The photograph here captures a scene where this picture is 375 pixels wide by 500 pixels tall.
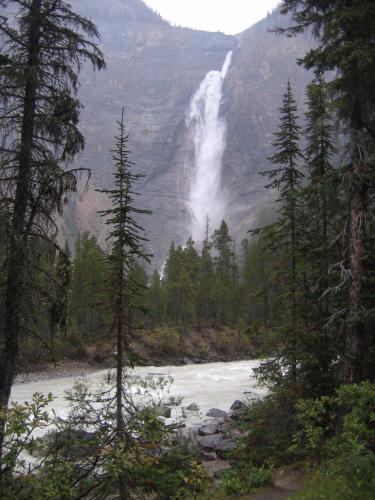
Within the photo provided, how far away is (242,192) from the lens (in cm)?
15588

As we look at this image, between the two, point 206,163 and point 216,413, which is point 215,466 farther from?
point 206,163

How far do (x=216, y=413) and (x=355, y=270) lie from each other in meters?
14.9

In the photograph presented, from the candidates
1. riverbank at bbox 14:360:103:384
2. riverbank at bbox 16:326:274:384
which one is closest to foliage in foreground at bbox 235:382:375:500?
riverbank at bbox 14:360:103:384

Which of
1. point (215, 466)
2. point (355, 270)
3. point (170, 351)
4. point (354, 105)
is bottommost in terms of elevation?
point (215, 466)

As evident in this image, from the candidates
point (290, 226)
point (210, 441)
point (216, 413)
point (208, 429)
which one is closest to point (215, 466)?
point (210, 441)

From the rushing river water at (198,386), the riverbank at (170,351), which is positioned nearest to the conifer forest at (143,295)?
the rushing river water at (198,386)

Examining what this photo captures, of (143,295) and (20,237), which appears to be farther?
(143,295)

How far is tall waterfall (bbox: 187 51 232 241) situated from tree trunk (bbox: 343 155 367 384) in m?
126

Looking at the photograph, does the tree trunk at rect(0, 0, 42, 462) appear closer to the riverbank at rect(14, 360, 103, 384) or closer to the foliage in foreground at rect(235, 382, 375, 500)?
the foliage in foreground at rect(235, 382, 375, 500)

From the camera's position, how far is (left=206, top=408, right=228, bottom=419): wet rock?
21.7 metres

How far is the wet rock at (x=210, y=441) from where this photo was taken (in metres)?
16.3

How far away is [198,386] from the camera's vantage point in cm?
3131

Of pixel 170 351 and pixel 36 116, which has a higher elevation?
pixel 36 116

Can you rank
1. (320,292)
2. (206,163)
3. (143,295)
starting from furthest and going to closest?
1. (206,163)
2. (320,292)
3. (143,295)
